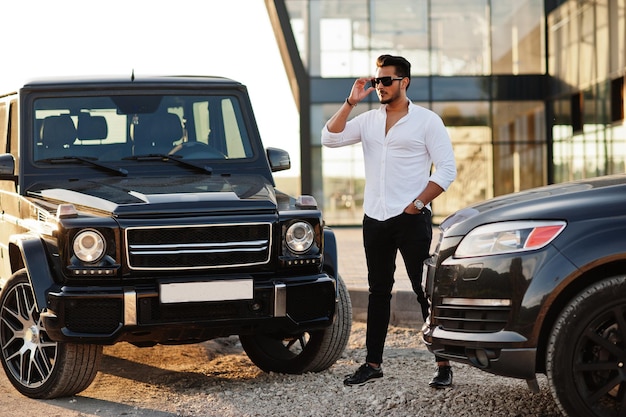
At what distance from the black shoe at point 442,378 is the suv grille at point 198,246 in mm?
1224

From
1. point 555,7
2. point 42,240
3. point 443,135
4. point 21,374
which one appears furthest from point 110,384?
point 555,7

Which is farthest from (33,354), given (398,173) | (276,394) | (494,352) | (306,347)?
(494,352)

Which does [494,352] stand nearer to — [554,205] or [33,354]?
[554,205]

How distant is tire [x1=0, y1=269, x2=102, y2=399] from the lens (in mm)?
5945

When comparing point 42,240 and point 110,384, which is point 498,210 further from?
point 110,384

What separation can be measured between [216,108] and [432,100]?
21.2 m

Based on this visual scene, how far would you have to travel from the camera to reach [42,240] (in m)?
5.95

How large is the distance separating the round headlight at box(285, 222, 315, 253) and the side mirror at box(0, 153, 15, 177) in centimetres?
192

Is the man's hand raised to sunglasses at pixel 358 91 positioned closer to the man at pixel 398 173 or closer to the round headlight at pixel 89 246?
the man at pixel 398 173

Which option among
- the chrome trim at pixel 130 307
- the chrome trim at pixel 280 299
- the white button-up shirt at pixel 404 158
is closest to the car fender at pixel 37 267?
the chrome trim at pixel 130 307

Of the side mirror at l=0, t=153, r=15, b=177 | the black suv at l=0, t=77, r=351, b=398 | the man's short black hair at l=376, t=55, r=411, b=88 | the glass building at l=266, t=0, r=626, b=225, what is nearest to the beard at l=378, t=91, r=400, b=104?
the man's short black hair at l=376, t=55, r=411, b=88

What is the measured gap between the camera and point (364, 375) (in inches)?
248

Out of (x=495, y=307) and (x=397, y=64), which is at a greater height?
(x=397, y=64)

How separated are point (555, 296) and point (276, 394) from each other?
2.12 metres
